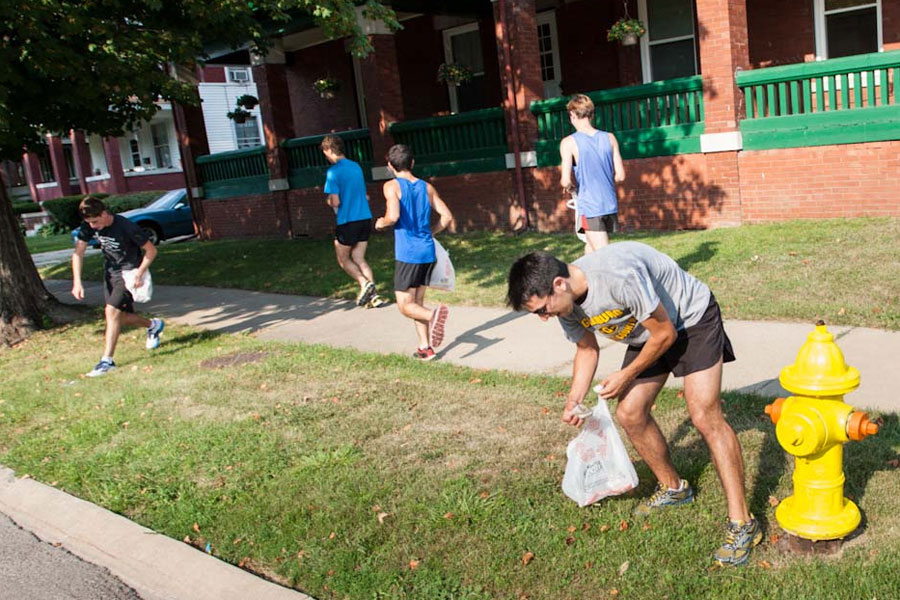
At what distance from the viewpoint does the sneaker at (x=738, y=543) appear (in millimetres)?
3480

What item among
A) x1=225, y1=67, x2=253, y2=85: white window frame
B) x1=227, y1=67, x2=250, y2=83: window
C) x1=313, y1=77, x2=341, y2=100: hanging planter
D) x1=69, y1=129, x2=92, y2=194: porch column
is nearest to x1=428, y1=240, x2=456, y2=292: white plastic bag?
x1=313, y1=77, x2=341, y2=100: hanging planter

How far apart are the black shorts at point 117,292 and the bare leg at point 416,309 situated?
2.86 metres

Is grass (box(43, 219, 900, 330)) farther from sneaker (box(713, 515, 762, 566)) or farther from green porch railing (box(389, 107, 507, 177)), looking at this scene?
sneaker (box(713, 515, 762, 566))

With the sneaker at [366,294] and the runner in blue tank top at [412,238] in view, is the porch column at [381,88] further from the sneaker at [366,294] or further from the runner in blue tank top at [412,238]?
the runner in blue tank top at [412,238]

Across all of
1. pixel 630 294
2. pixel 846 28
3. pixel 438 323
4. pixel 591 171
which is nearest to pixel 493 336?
pixel 438 323

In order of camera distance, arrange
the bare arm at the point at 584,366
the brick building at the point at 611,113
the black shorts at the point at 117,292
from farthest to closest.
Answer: the brick building at the point at 611,113, the black shorts at the point at 117,292, the bare arm at the point at 584,366

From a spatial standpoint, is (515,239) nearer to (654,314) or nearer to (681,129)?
(681,129)

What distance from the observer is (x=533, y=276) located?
322 cm

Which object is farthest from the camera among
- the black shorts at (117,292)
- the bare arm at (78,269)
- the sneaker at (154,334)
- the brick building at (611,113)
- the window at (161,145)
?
the window at (161,145)

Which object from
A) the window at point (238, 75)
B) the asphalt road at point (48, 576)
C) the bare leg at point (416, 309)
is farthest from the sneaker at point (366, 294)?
the window at point (238, 75)

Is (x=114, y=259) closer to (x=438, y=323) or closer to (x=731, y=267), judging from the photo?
(x=438, y=323)

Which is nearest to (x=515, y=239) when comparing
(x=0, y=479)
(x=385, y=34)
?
(x=385, y=34)

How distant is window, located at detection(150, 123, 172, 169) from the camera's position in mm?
37312

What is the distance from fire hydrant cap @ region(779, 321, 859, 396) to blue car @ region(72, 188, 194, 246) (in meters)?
19.6
